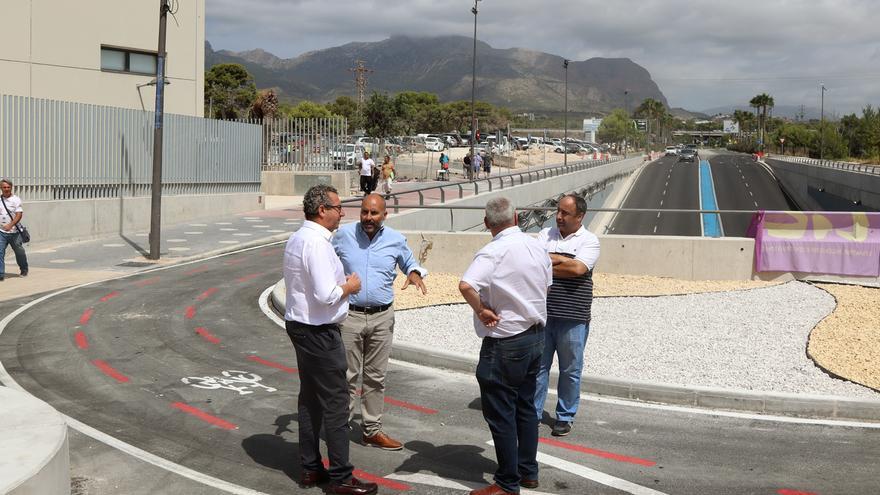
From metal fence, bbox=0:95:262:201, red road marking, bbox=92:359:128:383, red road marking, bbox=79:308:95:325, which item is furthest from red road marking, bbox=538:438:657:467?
metal fence, bbox=0:95:262:201

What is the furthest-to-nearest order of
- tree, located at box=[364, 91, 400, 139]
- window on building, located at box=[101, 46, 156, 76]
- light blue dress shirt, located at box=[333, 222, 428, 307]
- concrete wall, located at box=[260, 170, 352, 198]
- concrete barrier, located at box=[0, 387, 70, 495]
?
1. tree, located at box=[364, 91, 400, 139]
2. concrete wall, located at box=[260, 170, 352, 198]
3. window on building, located at box=[101, 46, 156, 76]
4. light blue dress shirt, located at box=[333, 222, 428, 307]
5. concrete barrier, located at box=[0, 387, 70, 495]

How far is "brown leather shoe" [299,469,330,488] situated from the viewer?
659 centimetres

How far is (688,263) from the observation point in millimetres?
17219

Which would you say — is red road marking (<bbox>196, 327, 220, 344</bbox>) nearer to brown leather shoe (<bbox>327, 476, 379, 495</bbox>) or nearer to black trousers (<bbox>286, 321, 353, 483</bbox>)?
black trousers (<bbox>286, 321, 353, 483</bbox>)

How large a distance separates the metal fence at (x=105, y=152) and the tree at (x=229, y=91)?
71.5 metres

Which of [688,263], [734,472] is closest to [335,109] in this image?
[688,263]

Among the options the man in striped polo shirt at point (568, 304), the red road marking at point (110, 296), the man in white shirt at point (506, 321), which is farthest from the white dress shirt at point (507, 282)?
the red road marking at point (110, 296)

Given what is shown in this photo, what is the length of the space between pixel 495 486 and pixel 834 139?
119 meters

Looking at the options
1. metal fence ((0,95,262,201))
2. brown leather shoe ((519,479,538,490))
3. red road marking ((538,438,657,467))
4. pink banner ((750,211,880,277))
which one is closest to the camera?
brown leather shoe ((519,479,538,490))

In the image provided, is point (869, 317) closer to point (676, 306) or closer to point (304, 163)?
point (676, 306)

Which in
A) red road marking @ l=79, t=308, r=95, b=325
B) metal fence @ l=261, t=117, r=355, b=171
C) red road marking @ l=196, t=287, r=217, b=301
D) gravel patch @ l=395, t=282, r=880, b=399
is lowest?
red road marking @ l=79, t=308, r=95, b=325

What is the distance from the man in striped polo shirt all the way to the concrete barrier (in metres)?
3.70

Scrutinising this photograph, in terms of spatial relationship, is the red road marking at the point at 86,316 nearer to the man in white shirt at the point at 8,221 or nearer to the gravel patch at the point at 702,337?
the man in white shirt at the point at 8,221

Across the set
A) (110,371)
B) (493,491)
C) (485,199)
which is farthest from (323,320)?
(485,199)
